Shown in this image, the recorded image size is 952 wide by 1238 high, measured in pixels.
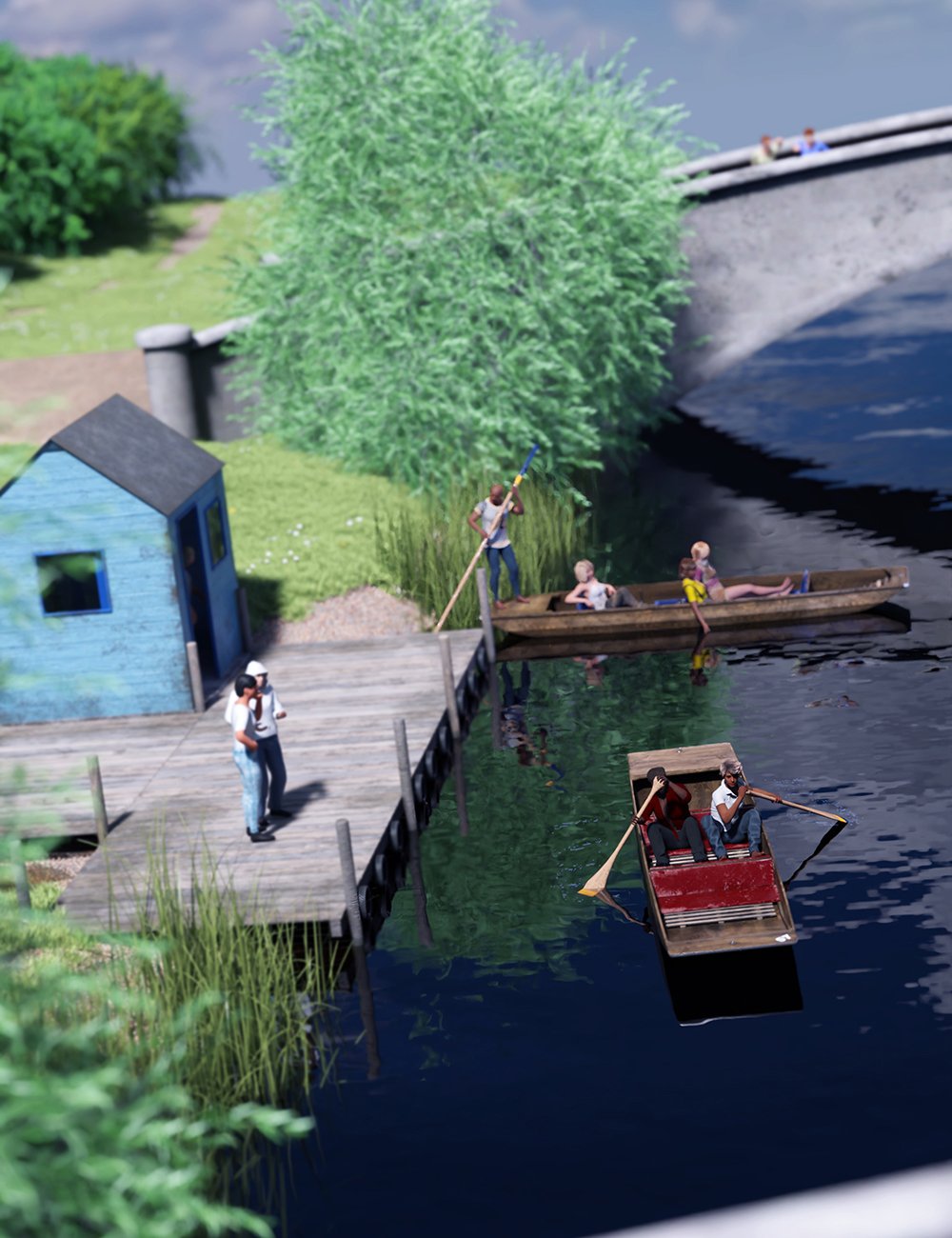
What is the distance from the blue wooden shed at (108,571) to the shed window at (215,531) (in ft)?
0.92

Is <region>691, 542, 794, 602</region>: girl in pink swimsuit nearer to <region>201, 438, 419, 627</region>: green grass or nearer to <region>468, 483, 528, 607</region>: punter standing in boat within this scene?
<region>468, 483, 528, 607</region>: punter standing in boat

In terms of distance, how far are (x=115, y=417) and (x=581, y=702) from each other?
8.05 metres

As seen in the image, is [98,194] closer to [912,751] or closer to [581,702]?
[581,702]

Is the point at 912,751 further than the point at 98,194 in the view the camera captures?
No

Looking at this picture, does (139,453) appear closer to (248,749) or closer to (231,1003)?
(248,749)

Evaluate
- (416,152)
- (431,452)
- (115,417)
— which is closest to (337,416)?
(431,452)

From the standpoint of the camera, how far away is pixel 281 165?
3291 cm

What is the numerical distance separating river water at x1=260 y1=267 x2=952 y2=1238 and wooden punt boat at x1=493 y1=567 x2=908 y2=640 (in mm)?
697

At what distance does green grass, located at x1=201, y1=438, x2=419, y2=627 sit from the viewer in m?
25.7

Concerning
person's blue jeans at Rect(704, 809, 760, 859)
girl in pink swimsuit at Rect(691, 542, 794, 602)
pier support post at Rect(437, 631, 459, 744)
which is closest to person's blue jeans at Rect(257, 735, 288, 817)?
pier support post at Rect(437, 631, 459, 744)

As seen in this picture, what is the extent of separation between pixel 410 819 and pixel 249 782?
85.3 inches

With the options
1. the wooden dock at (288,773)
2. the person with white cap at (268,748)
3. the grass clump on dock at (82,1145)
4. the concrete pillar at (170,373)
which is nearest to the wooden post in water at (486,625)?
the wooden dock at (288,773)

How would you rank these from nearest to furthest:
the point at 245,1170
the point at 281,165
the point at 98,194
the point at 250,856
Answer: the point at 245,1170 → the point at 250,856 → the point at 281,165 → the point at 98,194

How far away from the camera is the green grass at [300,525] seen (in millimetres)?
25734
